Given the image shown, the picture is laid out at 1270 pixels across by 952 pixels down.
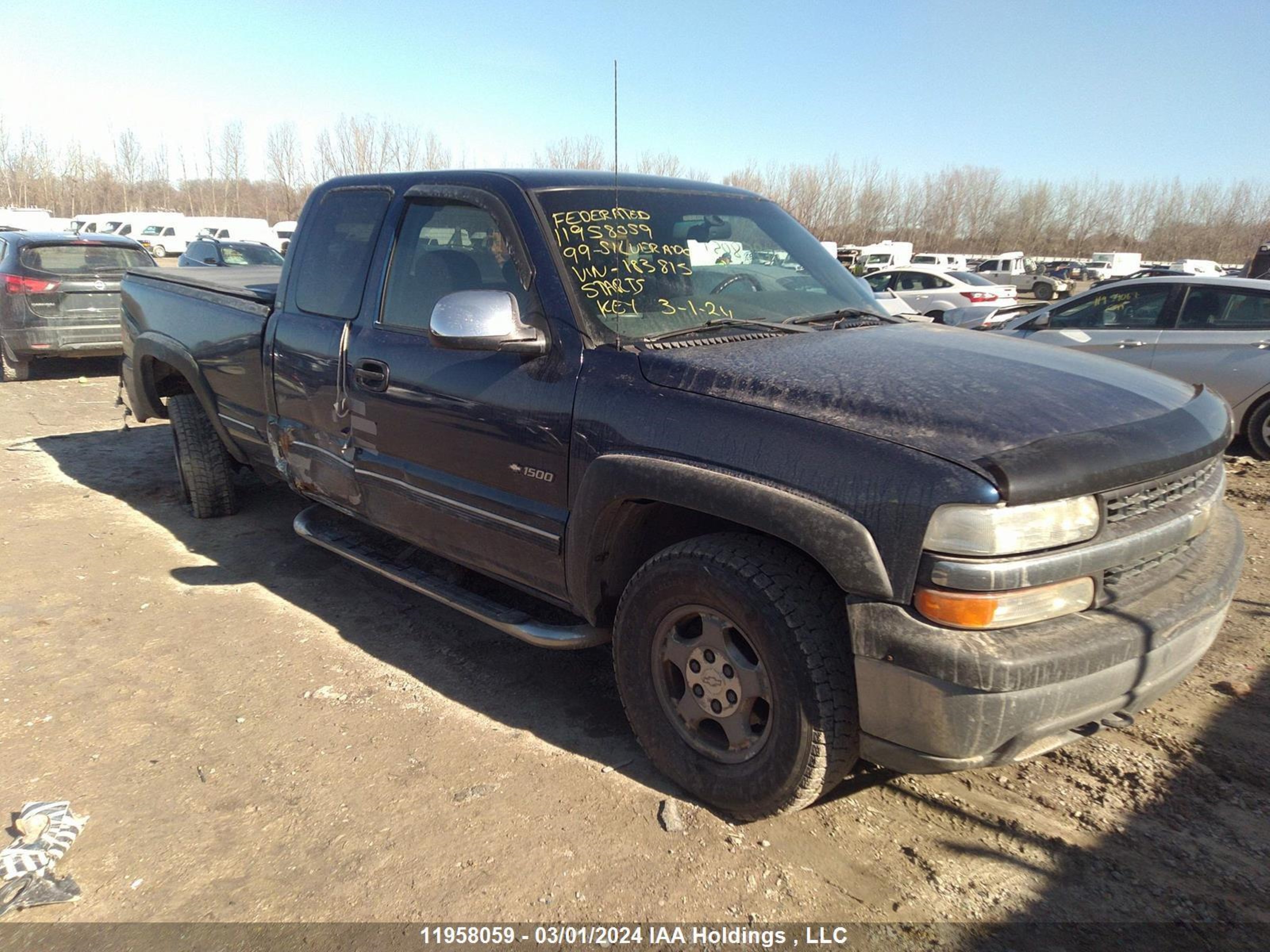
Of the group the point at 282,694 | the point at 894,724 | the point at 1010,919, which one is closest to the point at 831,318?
the point at 894,724

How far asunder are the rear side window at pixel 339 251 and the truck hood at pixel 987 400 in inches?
68.4

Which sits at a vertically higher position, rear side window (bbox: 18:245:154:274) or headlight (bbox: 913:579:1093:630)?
rear side window (bbox: 18:245:154:274)

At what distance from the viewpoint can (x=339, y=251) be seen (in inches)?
159

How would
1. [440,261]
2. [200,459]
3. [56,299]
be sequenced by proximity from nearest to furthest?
[440,261] → [200,459] → [56,299]

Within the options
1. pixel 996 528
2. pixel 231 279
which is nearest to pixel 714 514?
pixel 996 528

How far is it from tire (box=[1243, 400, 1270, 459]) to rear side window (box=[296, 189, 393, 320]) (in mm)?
7508

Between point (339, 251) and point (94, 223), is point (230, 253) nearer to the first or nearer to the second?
point (339, 251)

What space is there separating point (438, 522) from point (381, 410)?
54 centimetres

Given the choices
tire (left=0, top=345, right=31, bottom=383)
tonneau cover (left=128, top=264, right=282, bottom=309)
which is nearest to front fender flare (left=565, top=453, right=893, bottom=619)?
tonneau cover (left=128, top=264, right=282, bottom=309)

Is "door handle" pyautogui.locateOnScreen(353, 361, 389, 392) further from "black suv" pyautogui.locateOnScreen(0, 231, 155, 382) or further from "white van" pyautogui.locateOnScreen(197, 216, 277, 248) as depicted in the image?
"white van" pyautogui.locateOnScreen(197, 216, 277, 248)

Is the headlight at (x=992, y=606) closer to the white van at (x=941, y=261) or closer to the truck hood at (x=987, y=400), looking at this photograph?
the truck hood at (x=987, y=400)

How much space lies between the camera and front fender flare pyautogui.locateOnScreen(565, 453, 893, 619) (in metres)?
2.19

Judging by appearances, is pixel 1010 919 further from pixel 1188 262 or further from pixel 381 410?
pixel 1188 262

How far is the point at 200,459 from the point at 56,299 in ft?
21.0
